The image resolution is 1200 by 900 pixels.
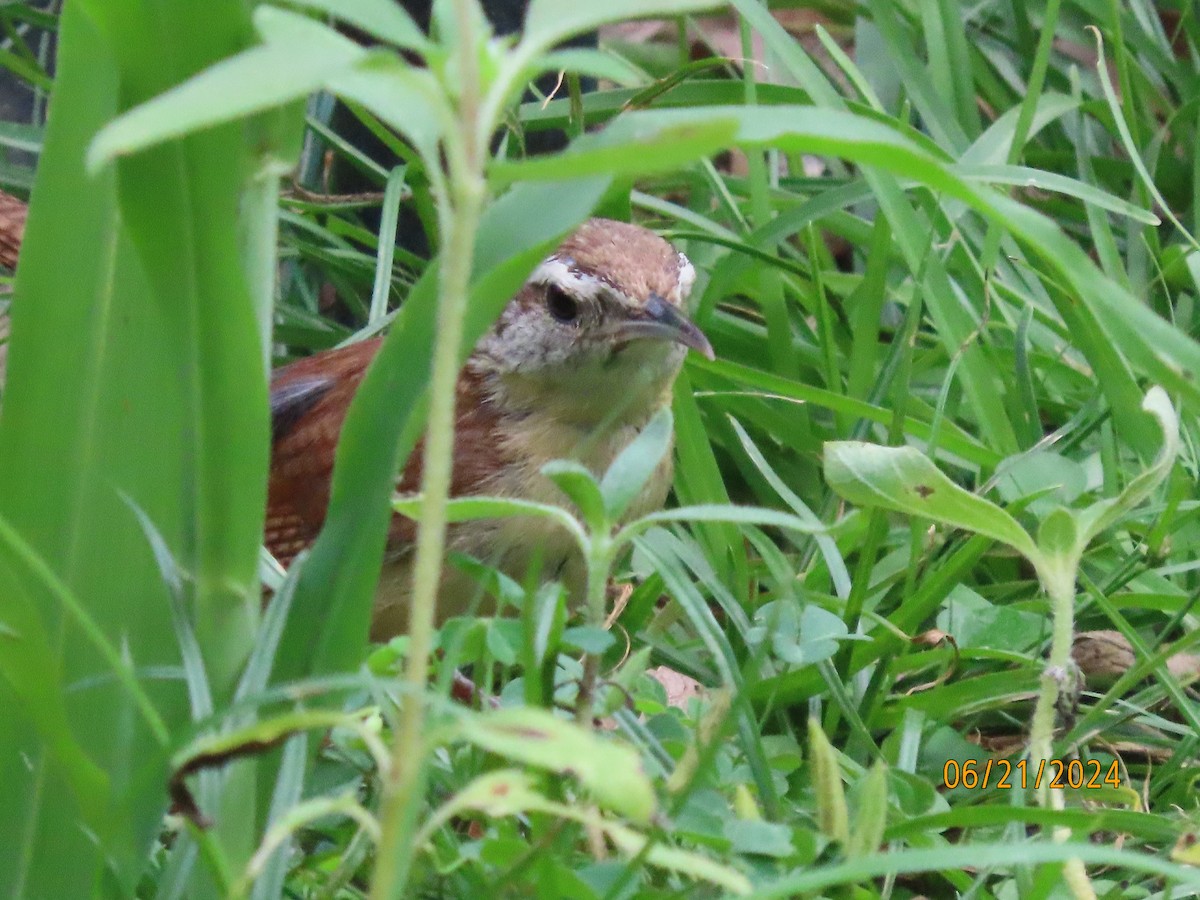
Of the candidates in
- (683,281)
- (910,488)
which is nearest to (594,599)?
(910,488)

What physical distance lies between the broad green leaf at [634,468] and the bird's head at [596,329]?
1.21m

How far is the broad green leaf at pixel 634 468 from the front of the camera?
4.10 ft

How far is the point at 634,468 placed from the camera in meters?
1.28

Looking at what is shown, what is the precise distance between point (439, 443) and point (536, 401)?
78.8 inches

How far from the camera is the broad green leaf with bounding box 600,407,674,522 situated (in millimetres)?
1250

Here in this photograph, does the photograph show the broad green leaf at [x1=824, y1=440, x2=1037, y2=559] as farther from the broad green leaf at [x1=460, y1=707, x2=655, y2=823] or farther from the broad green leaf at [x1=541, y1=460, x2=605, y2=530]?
the broad green leaf at [x1=460, y1=707, x2=655, y2=823]

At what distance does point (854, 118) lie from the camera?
0.97m

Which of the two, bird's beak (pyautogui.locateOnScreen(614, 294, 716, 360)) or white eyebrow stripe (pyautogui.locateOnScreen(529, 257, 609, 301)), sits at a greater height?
white eyebrow stripe (pyautogui.locateOnScreen(529, 257, 609, 301))

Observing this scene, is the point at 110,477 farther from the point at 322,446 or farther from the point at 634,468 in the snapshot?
the point at 322,446

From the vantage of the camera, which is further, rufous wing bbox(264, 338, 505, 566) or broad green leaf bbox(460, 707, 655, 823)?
rufous wing bbox(264, 338, 505, 566)

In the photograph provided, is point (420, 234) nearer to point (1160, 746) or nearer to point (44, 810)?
point (1160, 746)
